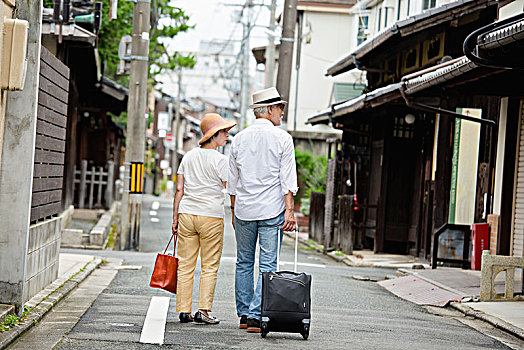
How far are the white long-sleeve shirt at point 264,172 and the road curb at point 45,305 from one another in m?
1.95

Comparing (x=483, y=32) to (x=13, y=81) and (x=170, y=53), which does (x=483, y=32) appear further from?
(x=170, y=53)

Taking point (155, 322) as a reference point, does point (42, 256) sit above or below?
above

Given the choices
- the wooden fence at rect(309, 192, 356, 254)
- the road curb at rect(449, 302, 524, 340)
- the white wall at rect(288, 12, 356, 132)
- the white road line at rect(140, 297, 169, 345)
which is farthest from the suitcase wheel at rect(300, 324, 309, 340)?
the white wall at rect(288, 12, 356, 132)

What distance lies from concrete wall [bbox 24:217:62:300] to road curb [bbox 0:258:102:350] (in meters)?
0.14

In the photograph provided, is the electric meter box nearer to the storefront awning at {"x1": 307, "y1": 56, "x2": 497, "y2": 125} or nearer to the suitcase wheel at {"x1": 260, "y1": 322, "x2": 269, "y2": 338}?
the suitcase wheel at {"x1": 260, "y1": 322, "x2": 269, "y2": 338}

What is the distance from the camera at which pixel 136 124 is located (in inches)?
691

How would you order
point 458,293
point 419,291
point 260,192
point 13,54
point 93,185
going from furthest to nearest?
1. point 93,185
2. point 419,291
3. point 458,293
4. point 260,192
5. point 13,54

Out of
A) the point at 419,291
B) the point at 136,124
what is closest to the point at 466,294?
the point at 419,291

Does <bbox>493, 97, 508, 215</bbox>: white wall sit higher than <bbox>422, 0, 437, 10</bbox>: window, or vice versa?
<bbox>422, 0, 437, 10</bbox>: window

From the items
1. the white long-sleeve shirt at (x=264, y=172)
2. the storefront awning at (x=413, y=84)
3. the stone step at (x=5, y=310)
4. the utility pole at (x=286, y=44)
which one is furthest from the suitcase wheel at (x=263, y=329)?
the utility pole at (x=286, y=44)

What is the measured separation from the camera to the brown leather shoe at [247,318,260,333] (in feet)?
23.4

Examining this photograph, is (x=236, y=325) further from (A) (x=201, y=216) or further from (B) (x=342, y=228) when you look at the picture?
(B) (x=342, y=228)

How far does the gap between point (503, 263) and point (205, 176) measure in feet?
14.9

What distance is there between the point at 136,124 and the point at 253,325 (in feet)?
35.9
